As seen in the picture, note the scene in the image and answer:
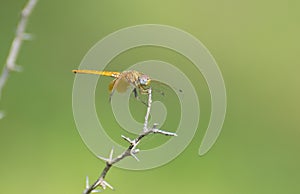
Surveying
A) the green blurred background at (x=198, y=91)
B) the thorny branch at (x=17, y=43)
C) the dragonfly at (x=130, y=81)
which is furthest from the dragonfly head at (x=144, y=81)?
the green blurred background at (x=198, y=91)

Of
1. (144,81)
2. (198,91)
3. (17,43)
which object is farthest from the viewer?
(198,91)

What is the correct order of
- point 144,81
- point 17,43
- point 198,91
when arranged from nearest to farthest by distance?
1. point 17,43
2. point 144,81
3. point 198,91

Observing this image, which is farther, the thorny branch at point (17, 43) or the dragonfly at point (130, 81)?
the dragonfly at point (130, 81)

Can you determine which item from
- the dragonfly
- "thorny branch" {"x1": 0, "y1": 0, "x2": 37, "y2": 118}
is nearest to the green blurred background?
the dragonfly

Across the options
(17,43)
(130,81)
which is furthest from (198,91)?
(17,43)

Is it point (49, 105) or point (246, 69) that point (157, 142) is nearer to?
point (49, 105)

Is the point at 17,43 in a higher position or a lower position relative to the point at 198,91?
lower

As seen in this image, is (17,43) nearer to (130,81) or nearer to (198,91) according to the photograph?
(130,81)

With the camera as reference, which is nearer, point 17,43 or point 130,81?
point 17,43

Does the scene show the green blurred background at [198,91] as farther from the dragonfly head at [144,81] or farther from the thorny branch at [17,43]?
the thorny branch at [17,43]

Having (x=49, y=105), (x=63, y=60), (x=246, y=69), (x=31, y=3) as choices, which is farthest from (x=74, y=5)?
(x=31, y=3)
